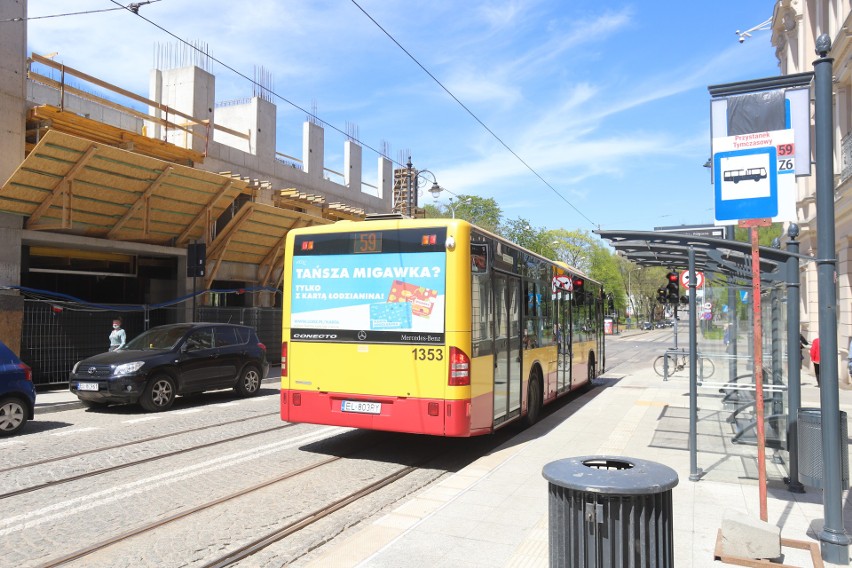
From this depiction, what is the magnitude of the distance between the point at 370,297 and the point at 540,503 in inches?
131

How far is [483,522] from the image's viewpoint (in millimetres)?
5473

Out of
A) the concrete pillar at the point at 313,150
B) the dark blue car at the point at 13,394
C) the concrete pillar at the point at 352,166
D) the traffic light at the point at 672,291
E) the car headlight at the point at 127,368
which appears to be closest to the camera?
the dark blue car at the point at 13,394

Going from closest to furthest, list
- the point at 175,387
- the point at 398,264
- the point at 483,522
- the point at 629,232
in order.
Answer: the point at 483,522 < the point at 629,232 < the point at 398,264 < the point at 175,387

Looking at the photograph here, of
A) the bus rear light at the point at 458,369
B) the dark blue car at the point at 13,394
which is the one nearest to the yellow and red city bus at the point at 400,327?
the bus rear light at the point at 458,369

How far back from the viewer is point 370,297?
26.7ft

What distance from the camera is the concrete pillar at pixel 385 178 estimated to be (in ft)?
108

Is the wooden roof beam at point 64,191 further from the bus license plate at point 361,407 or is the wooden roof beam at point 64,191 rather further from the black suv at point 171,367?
the bus license plate at point 361,407

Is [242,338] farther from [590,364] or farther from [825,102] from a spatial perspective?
[825,102]

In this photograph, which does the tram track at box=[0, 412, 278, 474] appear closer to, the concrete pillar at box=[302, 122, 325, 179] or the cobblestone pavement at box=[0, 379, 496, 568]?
the cobblestone pavement at box=[0, 379, 496, 568]

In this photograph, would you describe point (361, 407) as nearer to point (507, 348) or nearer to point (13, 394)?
point (507, 348)

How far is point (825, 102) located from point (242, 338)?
12.3 metres

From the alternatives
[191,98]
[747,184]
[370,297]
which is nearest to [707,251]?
[747,184]

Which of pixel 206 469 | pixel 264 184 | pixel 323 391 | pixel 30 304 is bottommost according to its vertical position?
pixel 206 469

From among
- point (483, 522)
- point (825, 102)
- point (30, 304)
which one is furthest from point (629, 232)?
point (30, 304)
